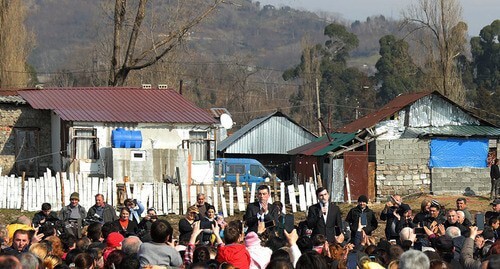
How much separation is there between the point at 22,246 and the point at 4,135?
86.8ft

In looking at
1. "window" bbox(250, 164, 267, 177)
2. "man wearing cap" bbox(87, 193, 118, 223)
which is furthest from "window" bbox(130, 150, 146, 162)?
"man wearing cap" bbox(87, 193, 118, 223)

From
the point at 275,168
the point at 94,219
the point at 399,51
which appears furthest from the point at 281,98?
the point at 94,219

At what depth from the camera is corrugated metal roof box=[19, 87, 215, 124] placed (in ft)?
119

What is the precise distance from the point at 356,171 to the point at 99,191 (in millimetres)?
9660

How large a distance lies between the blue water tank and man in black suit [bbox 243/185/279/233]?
61.8ft

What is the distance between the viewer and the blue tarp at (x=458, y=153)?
3762 cm

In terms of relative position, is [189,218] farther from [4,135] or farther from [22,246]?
[4,135]

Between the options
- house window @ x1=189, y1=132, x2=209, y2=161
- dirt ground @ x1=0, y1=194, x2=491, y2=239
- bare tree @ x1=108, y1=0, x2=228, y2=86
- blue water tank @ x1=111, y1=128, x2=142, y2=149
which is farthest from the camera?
bare tree @ x1=108, y1=0, x2=228, y2=86

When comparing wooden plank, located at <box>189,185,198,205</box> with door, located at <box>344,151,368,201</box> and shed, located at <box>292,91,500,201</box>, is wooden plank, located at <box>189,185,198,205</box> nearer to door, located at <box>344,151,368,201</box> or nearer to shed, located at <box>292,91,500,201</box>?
shed, located at <box>292,91,500,201</box>

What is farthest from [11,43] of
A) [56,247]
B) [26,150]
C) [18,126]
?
[56,247]

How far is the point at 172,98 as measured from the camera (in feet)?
128

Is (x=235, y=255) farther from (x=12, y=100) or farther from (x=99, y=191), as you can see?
(x=12, y=100)

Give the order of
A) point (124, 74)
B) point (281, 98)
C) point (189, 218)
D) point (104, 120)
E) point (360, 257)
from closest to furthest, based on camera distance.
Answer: point (360, 257), point (189, 218), point (104, 120), point (124, 74), point (281, 98)

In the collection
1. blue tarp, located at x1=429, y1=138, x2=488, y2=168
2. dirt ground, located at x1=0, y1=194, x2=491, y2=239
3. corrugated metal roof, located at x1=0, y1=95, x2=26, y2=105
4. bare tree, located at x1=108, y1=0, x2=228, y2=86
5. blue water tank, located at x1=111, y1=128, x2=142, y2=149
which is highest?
bare tree, located at x1=108, y1=0, x2=228, y2=86
